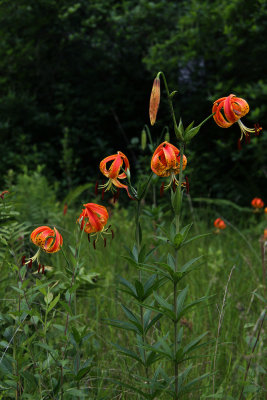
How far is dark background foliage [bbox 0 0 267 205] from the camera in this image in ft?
15.4

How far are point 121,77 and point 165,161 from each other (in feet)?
16.6

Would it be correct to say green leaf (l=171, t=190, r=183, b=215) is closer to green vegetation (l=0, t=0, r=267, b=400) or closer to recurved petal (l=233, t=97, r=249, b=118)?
recurved petal (l=233, t=97, r=249, b=118)

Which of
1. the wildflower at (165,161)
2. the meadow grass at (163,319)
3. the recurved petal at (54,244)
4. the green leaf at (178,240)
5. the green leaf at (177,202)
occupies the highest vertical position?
the wildflower at (165,161)

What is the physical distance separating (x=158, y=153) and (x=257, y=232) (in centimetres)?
290

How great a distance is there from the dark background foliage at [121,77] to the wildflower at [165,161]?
3041 millimetres

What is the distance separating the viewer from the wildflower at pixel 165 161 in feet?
4.17

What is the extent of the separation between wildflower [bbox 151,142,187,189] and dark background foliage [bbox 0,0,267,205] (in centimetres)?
304

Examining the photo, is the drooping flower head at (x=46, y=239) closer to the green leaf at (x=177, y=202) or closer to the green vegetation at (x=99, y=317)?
the green vegetation at (x=99, y=317)

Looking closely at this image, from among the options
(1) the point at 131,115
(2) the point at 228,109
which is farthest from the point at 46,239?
(1) the point at 131,115

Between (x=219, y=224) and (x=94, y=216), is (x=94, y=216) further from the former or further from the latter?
(x=219, y=224)

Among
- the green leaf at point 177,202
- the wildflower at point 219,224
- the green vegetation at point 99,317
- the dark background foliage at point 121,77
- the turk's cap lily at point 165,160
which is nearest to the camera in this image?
the green leaf at point 177,202

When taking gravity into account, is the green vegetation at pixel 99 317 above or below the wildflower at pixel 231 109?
below

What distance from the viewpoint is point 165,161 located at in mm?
1292

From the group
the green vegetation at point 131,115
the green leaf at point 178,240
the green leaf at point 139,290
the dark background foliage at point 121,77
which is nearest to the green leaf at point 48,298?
the green leaf at point 139,290
